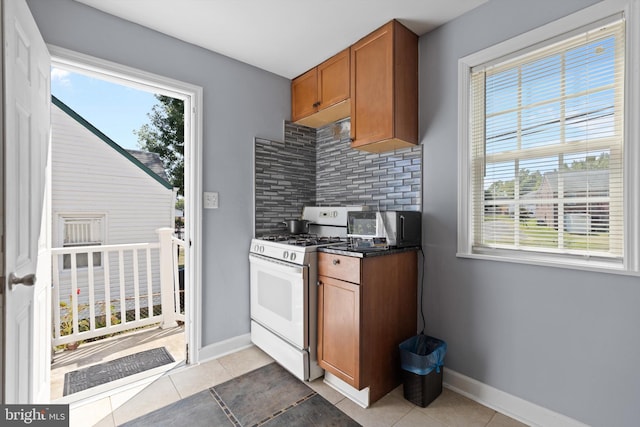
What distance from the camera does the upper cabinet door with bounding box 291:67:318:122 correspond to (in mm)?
2650

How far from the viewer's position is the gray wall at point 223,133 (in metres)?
2.09

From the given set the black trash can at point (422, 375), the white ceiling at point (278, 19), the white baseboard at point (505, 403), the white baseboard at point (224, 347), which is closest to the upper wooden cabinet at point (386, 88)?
the white ceiling at point (278, 19)

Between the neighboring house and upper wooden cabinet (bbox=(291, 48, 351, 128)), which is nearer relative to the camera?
the neighboring house

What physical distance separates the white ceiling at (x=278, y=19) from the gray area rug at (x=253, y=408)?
2.55 m

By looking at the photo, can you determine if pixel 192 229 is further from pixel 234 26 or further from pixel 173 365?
pixel 234 26

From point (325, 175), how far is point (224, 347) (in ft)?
6.19

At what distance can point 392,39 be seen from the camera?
1.99 m

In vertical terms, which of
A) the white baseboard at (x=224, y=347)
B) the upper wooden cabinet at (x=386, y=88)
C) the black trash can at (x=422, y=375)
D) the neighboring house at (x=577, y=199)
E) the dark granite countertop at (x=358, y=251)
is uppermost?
the upper wooden cabinet at (x=386, y=88)

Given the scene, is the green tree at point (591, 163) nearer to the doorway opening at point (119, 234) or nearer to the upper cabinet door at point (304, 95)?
the upper cabinet door at point (304, 95)

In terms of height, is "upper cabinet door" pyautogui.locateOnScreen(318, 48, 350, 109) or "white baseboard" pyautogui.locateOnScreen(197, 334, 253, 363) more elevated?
"upper cabinet door" pyautogui.locateOnScreen(318, 48, 350, 109)

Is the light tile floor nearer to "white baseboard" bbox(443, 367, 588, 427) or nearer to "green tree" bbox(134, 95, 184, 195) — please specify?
"white baseboard" bbox(443, 367, 588, 427)

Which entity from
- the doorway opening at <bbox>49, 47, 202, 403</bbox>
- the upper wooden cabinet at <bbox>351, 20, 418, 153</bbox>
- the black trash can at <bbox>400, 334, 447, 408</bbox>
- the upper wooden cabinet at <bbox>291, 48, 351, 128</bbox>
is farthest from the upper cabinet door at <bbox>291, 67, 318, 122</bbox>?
the black trash can at <bbox>400, 334, 447, 408</bbox>

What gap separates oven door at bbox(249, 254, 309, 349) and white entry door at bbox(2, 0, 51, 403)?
1.32 m

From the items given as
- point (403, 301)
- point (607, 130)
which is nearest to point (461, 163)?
point (607, 130)
